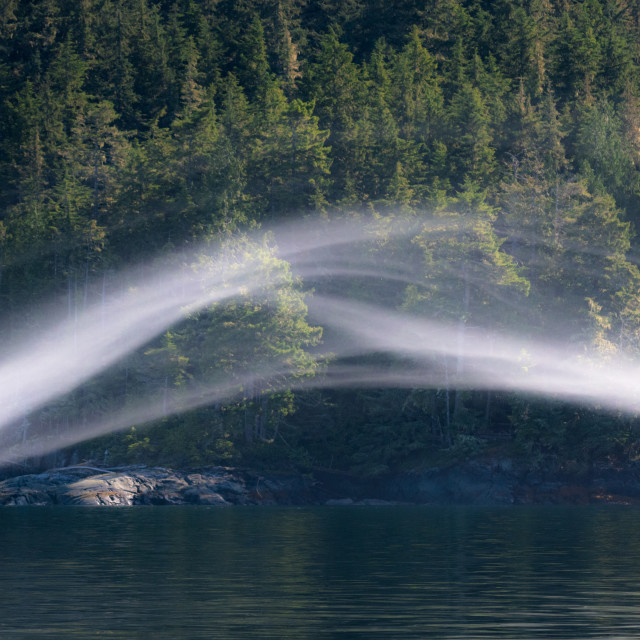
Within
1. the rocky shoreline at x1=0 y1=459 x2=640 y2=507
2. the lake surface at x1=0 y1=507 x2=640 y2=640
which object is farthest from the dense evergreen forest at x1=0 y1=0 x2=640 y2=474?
the lake surface at x1=0 y1=507 x2=640 y2=640

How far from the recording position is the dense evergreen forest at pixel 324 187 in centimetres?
7481

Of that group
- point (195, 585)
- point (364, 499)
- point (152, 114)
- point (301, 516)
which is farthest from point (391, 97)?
point (195, 585)

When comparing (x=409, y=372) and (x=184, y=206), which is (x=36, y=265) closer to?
(x=184, y=206)

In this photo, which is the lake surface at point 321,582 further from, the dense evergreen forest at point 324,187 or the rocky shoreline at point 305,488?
the dense evergreen forest at point 324,187

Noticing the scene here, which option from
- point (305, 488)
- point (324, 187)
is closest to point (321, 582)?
point (305, 488)

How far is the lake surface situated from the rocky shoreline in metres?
26.4

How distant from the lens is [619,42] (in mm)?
108125

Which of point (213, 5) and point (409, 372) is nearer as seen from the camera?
point (409, 372)

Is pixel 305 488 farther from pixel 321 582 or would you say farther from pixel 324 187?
pixel 321 582

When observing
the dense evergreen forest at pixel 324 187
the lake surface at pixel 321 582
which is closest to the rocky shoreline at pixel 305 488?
the dense evergreen forest at pixel 324 187

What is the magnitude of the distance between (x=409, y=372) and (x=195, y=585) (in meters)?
54.5

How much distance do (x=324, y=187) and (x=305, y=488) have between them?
27710mm

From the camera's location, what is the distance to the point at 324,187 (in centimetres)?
9106

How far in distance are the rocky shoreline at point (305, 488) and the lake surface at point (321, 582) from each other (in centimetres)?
2639
